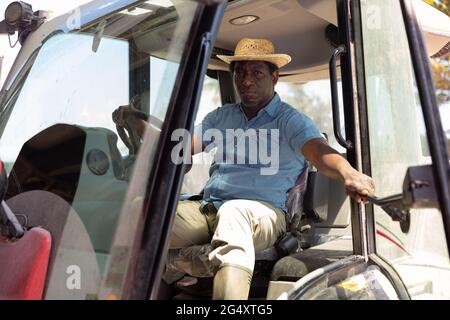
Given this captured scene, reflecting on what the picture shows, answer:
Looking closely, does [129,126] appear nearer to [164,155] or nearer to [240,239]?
[164,155]

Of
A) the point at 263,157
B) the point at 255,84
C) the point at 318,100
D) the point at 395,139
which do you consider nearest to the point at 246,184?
the point at 263,157

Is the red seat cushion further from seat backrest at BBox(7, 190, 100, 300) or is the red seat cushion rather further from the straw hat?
the straw hat

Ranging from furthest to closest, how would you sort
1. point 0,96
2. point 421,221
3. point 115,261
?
1. point 0,96
2. point 421,221
3. point 115,261

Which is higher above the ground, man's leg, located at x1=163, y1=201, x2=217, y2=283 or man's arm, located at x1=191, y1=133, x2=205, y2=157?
man's arm, located at x1=191, y1=133, x2=205, y2=157

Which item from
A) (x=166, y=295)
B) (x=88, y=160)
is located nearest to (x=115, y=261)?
(x=88, y=160)

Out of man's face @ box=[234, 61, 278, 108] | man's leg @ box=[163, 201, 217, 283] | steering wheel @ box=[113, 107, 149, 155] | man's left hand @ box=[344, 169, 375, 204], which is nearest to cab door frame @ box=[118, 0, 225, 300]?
steering wheel @ box=[113, 107, 149, 155]

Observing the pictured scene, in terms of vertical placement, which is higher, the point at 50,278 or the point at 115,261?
the point at 115,261

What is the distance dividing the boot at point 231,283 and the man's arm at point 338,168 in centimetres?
50

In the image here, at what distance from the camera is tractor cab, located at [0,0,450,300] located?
1691 millimetres

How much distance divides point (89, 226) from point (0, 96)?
1.20 metres

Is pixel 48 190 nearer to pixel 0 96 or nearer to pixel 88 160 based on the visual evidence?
pixel 88 160

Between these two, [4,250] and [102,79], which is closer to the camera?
[4,250]

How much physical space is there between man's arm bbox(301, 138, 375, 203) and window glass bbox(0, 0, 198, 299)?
0.88 metres

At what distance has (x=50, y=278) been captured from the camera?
177 cm
